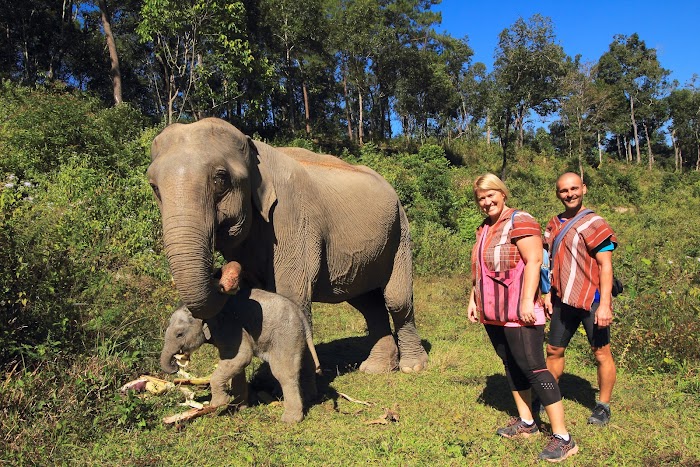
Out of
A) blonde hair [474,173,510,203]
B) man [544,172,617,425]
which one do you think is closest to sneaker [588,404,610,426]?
man [544,172,617,425]

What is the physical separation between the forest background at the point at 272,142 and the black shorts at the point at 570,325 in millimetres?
831

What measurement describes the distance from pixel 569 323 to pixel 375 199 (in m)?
2.42

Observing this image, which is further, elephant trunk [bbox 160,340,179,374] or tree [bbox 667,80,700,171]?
tree [bbox 667,80,700,171]

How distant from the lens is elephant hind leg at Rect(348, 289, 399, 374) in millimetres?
6434

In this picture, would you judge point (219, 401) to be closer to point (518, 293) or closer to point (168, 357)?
point (168, 357)

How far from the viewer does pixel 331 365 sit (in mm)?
6602

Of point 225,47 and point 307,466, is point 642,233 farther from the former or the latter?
point 307,466

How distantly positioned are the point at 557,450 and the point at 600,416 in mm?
1003

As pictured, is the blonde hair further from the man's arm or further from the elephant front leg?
the elephant front leg

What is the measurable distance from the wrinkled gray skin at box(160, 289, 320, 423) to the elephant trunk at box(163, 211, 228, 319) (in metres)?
0.47

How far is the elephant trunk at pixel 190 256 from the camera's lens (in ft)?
11.9

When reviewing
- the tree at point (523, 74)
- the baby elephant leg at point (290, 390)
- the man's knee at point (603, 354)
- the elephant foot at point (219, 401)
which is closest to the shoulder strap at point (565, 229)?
the man's knee at point (603, 354)

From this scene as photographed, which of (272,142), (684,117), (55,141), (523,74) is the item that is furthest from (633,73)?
(55,141)

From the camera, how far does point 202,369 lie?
576 centimetres
